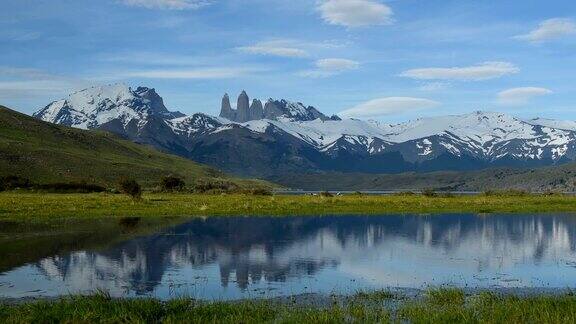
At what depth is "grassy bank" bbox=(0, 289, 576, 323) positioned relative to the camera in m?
21.3

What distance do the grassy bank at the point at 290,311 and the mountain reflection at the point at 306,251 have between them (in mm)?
5635

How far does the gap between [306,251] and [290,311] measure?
69.2 ft

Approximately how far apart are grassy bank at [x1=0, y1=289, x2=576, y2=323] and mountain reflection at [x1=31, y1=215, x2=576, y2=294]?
222 inches

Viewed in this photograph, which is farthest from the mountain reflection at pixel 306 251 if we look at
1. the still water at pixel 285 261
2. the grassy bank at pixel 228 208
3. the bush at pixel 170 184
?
the bush at pixel 170 184

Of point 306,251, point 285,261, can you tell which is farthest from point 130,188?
point 285,261

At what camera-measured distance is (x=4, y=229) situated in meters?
A: 53.7

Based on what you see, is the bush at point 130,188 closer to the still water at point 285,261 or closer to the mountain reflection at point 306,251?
the mountain reflection at point 306,251

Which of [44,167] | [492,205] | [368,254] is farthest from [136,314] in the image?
[44,167]

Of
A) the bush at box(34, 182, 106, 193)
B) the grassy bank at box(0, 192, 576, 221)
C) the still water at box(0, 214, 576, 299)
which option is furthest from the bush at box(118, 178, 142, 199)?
the still water at box(0, 214, 576, 299)

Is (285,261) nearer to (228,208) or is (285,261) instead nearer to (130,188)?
(228,208)

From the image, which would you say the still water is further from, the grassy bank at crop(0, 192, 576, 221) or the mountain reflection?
the grassy bank at crop(0, 192, 576, 221)

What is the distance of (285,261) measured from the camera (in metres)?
39.0

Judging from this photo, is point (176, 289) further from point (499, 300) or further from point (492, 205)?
point (492, 205)

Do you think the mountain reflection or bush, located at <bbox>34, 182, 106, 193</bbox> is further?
bush, located at <bbox>34, 182, 106, 193</bbox>
